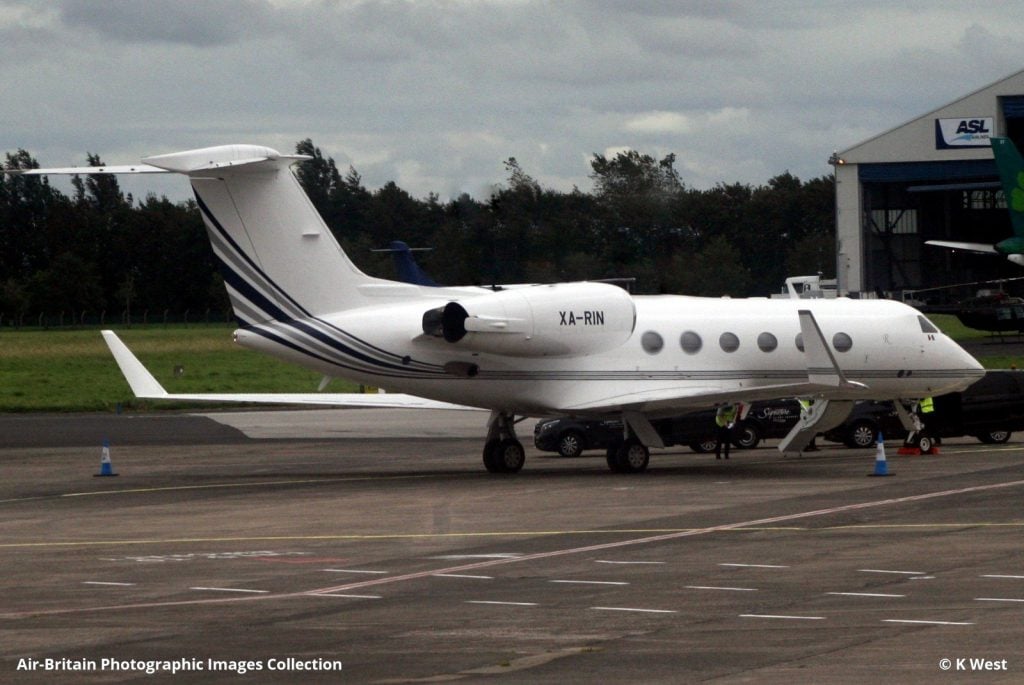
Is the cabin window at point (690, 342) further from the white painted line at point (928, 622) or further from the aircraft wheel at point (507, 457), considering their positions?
the white painted line at point (928, 622)

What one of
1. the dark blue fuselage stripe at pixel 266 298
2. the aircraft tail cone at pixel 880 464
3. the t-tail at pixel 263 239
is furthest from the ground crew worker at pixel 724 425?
the t-tail at pixel 263 239

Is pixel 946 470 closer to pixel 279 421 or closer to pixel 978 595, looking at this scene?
pixel 978 595

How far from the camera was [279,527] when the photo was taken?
72.7 ft

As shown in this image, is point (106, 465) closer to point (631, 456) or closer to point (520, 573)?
point (631, 456)

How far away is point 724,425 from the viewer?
32625 mm

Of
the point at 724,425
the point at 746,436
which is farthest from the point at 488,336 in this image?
the point at 746,436

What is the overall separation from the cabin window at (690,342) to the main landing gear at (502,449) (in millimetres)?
3670

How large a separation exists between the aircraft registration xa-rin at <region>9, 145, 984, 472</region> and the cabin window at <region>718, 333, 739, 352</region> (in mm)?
25

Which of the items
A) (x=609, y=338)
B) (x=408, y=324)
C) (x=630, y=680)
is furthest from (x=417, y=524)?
(x=630, y=680)

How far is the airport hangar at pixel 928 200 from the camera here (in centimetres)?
6544

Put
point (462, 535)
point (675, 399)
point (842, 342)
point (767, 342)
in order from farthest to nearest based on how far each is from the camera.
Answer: point (842, 342) → point (767, 342) → point (675, 399) → point (462, 535)

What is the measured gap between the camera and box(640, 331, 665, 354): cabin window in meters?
30.5

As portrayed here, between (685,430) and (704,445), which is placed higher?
(685,430)

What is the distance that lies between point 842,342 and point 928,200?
45.3 metres
